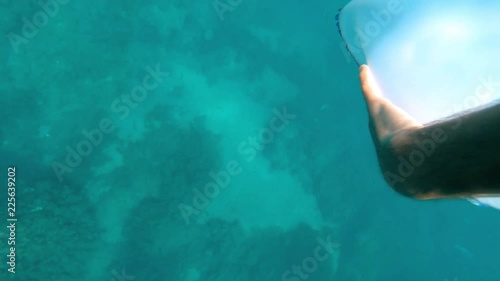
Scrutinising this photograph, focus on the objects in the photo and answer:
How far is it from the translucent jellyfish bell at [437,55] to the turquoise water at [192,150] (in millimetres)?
9840

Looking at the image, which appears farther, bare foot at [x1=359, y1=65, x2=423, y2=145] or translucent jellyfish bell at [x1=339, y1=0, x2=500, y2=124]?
translucent jellyfish bell at [x1=339, y1=0, x2=500, y2=124]

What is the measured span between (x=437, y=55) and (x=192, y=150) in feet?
34.2

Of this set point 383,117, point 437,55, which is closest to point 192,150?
point 437,55

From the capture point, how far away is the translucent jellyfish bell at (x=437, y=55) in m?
1.08

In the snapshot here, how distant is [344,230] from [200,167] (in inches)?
244

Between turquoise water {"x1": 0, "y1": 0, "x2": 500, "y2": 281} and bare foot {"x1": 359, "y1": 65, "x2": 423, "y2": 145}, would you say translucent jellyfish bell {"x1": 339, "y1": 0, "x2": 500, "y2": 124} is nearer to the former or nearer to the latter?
bare foot {"x1": 359, "y1": 65, "x2": 423, "y2": 145}

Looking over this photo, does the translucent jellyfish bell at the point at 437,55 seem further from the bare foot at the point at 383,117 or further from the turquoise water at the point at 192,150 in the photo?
the turquoise water at the point at 192,150

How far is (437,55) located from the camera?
45.1 inches

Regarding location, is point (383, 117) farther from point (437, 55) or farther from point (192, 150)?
point (192, 150)

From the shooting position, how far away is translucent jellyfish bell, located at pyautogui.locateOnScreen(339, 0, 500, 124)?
3.55ft

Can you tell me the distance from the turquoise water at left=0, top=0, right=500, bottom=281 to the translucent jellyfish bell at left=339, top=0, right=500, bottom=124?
9.84 meters

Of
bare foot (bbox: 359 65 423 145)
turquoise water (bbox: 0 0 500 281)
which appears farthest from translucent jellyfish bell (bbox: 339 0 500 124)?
turquoise water (bbox: 0 0 500 281)

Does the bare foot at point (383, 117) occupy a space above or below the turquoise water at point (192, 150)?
Answer: above

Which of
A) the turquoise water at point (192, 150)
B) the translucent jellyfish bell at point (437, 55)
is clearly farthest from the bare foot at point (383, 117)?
the turquoise water at point (192, 150)
